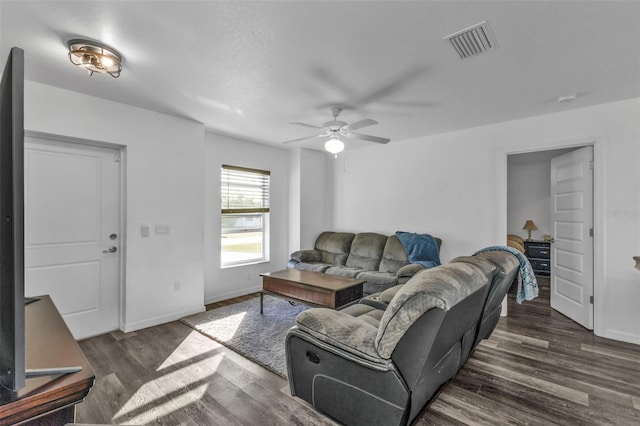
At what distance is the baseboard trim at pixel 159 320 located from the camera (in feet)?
10.9

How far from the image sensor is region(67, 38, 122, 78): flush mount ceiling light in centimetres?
205

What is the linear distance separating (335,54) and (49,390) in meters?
2.34

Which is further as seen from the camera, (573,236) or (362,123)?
(573,236)

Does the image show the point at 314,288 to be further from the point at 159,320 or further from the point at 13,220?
the point at 13,220

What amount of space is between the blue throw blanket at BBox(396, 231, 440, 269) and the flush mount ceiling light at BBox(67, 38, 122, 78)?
3894 millimetres

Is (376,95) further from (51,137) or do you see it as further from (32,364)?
(51,137)

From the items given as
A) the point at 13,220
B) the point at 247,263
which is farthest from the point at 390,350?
the point at 247,263

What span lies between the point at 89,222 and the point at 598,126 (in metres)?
5.62

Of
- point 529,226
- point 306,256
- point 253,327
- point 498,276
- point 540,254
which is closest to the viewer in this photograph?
point 498,276

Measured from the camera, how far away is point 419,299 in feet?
4.70

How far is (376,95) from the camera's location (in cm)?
298

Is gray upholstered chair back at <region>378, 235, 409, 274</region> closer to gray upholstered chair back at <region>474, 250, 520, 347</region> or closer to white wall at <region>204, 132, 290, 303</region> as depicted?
gray upholstered chair back at <region>474, 250, 520, 347</region>

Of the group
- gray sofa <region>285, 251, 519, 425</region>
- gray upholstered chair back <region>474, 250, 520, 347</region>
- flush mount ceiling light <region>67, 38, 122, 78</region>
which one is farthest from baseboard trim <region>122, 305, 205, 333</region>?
gray upholstered chair back <region>474, 250, 520, 347</region>

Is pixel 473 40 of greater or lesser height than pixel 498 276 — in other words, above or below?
above
